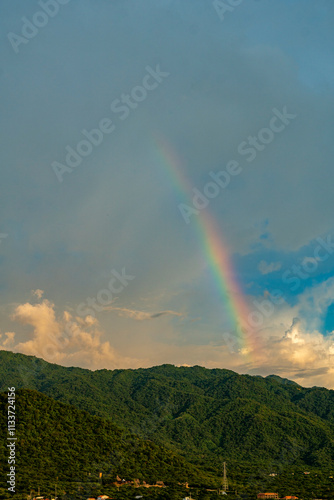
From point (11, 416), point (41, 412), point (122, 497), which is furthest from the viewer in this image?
point (41, 412)

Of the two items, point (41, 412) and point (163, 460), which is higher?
point (41, 412)

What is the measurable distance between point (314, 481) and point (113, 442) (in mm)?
59191

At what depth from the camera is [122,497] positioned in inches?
2749

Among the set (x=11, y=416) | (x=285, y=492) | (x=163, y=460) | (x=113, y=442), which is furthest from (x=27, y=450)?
(x=285, y=492)

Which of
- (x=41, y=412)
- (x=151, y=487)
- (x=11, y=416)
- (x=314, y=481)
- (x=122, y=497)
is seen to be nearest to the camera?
(x=122, y=497)

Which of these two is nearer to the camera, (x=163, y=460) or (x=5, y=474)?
(x=5, y=474)

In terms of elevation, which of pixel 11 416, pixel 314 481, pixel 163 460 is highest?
pixel 11 416

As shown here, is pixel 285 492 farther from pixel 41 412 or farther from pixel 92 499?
pixel 41 412

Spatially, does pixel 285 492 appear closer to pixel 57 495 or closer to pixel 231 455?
pixel 57 495

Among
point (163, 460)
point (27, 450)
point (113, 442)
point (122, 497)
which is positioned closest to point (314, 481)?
point (163, 460)

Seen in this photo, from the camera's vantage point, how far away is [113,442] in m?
97.9

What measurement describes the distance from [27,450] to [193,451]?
438 ft

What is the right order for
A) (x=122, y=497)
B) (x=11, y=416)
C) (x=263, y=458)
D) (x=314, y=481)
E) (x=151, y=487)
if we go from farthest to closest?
(x=263, y=458), (x=314, y=481), (x=11, y=416), (x=151, y=487), (x=122, y=497)

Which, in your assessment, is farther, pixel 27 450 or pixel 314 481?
pixel 314 481
